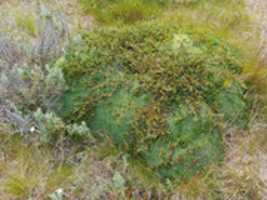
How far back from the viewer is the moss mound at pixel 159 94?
2516 millimetres

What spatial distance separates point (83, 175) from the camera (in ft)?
8.09

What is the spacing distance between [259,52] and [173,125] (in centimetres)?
77

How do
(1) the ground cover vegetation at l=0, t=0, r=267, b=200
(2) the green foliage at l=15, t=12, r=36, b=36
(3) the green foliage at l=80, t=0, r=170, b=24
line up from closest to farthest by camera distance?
(1) the ground cover vegetation at l=0, t=0, r=267, b=200
(2) the green foliage at l=15, t=12, r=36, b=36
(3) the green foliage at l=80, t=0, r=170, b=24

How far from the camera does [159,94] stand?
2.60m

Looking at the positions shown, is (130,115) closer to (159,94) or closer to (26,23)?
(159,94)

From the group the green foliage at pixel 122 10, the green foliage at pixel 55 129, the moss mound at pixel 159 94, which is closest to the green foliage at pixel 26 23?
the green foliage at pixel 122 10

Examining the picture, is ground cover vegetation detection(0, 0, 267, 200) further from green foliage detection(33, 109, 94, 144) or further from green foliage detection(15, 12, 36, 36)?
green foliage detection(15, 12, 36, 36)

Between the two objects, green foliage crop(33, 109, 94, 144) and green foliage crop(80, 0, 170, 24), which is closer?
green foliage crop(33, 109, 94, 144)

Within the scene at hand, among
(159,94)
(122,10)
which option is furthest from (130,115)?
(122,10)

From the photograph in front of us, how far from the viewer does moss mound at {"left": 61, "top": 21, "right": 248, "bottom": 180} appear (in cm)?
252

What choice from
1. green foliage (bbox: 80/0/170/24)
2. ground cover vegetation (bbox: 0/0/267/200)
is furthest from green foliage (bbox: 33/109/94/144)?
green foliage (bbox: 80/0/170/24)

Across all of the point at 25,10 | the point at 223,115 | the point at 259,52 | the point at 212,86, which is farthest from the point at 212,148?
the point at 25,10

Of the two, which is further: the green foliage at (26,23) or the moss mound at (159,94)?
the green foliage at (26,23)

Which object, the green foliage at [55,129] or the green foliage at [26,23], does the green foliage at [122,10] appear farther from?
the green foliage at [55,129]
